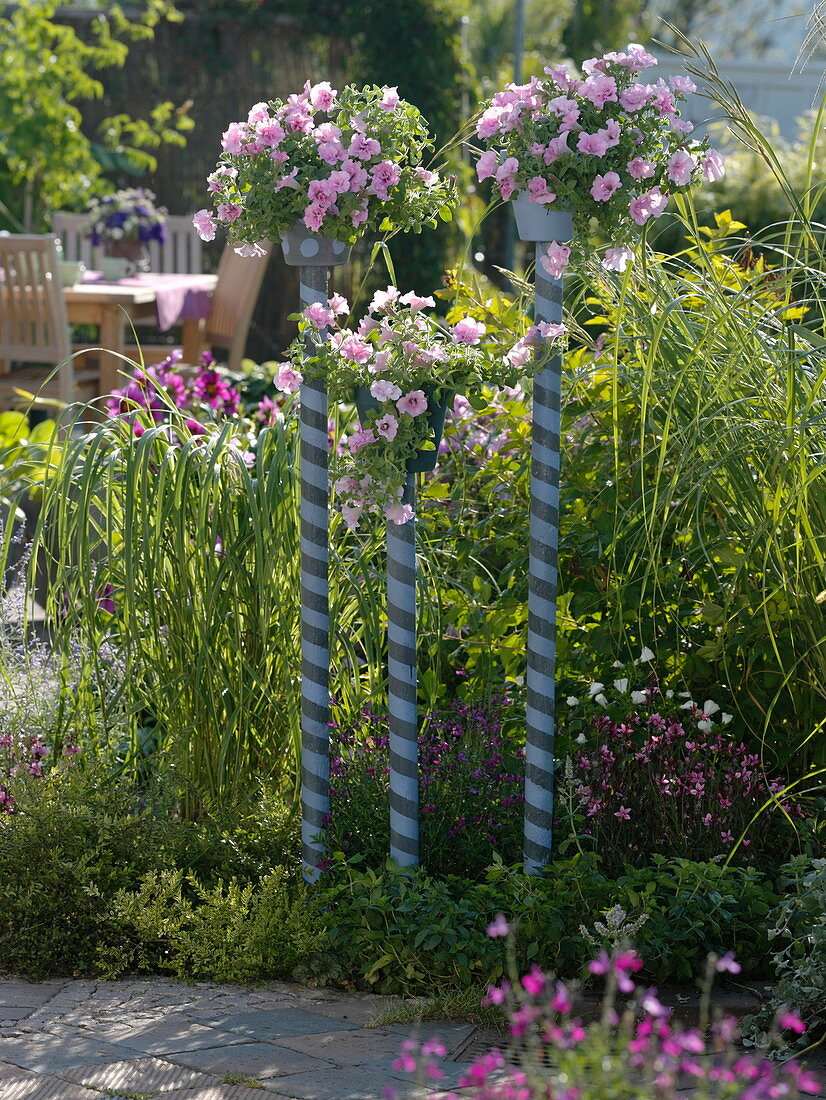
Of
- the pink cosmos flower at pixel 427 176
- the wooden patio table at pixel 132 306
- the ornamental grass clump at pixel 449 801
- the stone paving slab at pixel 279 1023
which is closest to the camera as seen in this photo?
the stone paving slab at pixel 279 1023

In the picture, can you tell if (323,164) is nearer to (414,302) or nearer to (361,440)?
(414,302)

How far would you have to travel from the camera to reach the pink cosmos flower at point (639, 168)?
2.23 metres

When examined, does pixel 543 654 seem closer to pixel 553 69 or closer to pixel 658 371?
pixel 658 371

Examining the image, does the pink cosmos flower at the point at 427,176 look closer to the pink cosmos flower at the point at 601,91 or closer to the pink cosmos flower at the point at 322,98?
the pink cosmos flower at the point at 322,98

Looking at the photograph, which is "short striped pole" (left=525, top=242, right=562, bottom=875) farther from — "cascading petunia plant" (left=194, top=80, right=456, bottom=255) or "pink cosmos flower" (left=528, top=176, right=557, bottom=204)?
"cascading petunia plant" (left=194, top=80, right=456, bottom=255)

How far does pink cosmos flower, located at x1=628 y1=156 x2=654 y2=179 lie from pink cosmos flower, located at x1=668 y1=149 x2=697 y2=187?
0.04 meters

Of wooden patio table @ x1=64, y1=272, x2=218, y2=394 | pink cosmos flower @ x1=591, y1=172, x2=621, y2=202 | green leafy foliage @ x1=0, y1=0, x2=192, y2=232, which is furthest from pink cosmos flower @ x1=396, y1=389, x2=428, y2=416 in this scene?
green leafy foliage @ x1=0, y1=0, x2=192, y2=232

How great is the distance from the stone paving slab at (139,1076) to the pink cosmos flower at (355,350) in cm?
122

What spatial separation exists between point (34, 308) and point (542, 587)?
4313 mm

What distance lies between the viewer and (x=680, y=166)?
224 cm

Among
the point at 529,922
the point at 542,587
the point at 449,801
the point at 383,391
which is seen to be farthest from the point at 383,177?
the point at 529,922

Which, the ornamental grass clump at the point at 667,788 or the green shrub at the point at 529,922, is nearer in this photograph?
the green shrub at the point at 529,922

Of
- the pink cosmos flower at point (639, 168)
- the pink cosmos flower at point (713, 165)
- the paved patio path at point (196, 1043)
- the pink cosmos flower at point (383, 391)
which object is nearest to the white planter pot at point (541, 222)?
the pink cosmos flower at point (639, 168)

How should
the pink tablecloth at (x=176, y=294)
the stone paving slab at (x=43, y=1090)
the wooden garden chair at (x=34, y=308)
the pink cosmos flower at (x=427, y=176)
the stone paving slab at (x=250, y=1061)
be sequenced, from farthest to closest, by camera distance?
the pink tablecloth at (x=176, y=294) → the wooden garden chair at (x=34, y=308) → the pink cosmos flower at (x=427, y=176) → the stone paving slab at (x=250, y=1061) → the stone paving slab at (x=43, y=1090)
